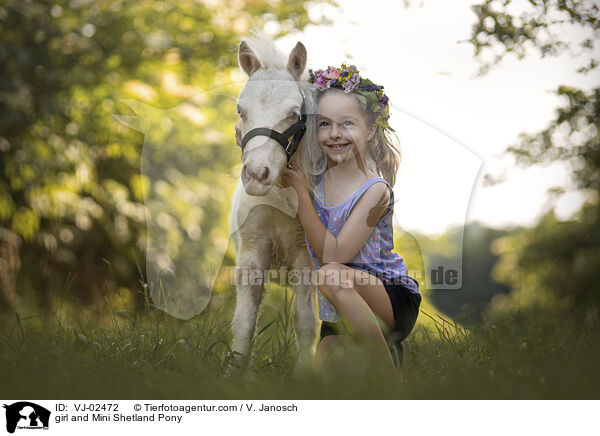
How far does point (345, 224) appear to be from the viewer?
2.27m

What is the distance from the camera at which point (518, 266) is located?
434 centimetres

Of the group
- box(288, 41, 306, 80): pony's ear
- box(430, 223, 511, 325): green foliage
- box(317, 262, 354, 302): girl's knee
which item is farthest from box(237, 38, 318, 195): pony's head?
box(430, 223, 511, 325): green foliage

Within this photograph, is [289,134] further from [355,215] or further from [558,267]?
[558,267]

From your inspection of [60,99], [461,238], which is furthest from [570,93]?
[60,99]

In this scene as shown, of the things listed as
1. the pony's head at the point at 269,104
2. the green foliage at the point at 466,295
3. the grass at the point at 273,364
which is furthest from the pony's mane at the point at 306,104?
the grass at the point at 273,364

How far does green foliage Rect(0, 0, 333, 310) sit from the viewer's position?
4.15 metres

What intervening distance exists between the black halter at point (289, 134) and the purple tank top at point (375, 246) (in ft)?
0.95

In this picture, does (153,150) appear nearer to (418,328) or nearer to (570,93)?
(418,328)

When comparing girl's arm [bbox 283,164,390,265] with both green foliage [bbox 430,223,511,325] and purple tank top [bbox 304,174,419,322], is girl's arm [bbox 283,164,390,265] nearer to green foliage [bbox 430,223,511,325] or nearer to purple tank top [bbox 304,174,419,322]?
purple tank top [bbox 304,174,419,322]

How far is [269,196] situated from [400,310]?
0.86 metres

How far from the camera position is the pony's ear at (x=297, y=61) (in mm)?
2344
